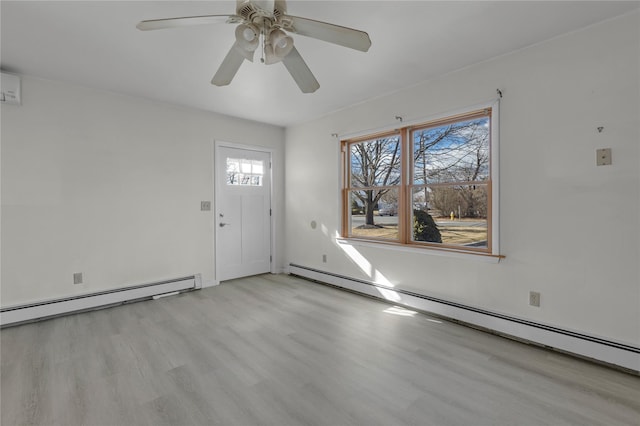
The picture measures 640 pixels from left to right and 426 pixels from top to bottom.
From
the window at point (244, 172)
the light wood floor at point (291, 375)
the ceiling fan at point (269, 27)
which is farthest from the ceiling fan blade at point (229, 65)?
the window at point (244, 172)

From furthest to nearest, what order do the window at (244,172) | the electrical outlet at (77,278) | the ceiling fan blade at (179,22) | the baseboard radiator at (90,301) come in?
the window at (244,172)
the electrical outlet at (77,278)
the baseboard radiator at (90,301)
the ceiling fan blade at (179,22)

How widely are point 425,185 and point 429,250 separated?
2.46 ft

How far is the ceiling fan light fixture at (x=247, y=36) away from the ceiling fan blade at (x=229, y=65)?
0.09 m

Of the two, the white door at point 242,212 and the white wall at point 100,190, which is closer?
the white wall at point 100,190

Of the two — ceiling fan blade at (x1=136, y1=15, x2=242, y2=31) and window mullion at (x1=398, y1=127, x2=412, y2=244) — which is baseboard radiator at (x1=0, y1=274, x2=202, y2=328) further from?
ceiling fan blade at (x1=136, y1=15, x2=242, y2=31)

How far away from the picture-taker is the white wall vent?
294 cm

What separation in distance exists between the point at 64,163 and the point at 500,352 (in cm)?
474

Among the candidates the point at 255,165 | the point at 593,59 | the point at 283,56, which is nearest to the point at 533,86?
the point at 593,59

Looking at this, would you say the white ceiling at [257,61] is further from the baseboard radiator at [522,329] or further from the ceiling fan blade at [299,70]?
the baseboard radiator at [522,329]

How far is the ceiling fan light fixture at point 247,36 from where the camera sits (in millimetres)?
1703

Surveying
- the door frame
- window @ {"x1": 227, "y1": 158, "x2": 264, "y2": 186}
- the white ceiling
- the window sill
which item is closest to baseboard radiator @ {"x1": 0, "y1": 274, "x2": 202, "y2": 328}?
the door frame

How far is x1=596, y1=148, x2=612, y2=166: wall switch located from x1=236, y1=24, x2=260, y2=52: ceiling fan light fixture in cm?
265

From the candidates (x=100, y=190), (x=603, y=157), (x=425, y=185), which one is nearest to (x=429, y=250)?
(x=425, y=185)

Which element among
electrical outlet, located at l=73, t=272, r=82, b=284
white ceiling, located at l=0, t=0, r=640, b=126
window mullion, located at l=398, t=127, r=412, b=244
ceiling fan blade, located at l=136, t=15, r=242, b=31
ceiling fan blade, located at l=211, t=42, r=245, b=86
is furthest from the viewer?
window mullion, located at l=398, t=127, r=412, b=244
